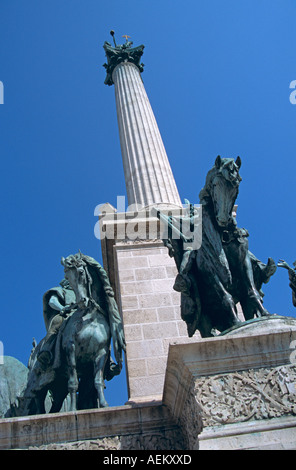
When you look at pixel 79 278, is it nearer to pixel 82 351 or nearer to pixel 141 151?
pixel 82 351

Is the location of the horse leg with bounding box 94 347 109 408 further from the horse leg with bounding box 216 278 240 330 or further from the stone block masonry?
the horse leg with bounding box 216 278 240 330

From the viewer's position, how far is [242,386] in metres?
5.18

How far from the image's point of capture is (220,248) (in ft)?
23.1

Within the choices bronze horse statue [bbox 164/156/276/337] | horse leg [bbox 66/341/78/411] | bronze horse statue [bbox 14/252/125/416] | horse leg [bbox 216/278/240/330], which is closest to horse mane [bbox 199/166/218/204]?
bronze horse statue [bbox 164/156/276/337]

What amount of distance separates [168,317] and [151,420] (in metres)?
3.26

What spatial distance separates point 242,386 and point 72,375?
10.4 feet

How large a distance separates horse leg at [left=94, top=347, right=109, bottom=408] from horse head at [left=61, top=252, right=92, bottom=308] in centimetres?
88

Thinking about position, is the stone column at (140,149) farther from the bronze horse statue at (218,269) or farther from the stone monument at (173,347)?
the bronze horse statue at (218,269)

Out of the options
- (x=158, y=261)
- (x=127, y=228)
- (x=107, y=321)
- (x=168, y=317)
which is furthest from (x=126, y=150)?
(x=107, y=321)

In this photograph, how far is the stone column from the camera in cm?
1430

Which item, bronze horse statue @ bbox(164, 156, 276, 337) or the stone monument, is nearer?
the stone monument

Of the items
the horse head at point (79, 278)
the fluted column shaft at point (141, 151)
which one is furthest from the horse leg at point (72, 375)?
the fluted column shaft at point (141, 151)

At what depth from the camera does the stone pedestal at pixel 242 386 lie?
477 centimetres

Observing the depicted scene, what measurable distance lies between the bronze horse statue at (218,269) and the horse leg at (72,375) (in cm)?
198
